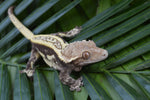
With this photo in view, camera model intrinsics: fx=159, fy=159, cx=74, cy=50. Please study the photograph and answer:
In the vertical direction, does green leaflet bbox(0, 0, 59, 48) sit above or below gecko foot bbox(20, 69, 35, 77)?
above

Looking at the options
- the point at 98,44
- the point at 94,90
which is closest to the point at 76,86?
the point at 94,90

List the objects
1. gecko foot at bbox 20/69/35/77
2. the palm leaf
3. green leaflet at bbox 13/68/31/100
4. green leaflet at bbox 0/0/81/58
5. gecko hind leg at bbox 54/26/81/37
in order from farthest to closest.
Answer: gecko hind leg at bbox 54/26/81/37
green leaflet at bbox 0/0/81/58
gecko foot at bbox 20/69/35/77
green leaflet at bbox 13/68/31/100
the palm leaf

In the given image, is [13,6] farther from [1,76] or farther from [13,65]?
[1,76]

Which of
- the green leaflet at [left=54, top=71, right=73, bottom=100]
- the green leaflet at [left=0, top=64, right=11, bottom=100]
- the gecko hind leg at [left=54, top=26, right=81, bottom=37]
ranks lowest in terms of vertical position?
the green leaflet at [left=54, top=71, right=73, bottom=100]

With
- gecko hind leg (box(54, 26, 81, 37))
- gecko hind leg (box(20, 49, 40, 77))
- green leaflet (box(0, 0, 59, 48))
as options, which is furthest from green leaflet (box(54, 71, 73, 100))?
green leaflet (box(0, 0, 59, 48))

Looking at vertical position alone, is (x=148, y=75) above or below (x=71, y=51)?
below

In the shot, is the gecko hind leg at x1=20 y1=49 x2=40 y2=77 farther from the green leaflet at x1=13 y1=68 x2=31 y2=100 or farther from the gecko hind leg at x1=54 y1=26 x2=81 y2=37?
the gecko hind leg at x1=54 y1=26 x2=81 y2=37

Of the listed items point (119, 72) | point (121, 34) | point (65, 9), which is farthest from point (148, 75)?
point (65, 9)

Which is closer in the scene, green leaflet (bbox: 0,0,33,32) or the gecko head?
the gecko head
